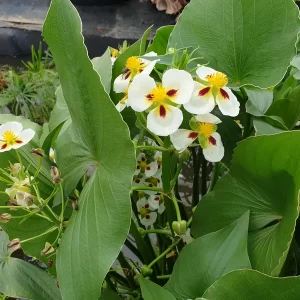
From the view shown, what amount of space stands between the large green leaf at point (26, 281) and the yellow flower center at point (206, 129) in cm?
21

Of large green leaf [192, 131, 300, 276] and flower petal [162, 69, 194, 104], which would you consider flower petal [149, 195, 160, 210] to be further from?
flower petal [162, 69, 194, 104]

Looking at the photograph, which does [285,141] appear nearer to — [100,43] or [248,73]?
[248,73]

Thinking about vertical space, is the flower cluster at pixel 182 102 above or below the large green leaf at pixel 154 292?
above

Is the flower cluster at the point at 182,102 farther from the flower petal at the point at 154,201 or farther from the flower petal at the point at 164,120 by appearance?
the flower petal at the point at 154,201

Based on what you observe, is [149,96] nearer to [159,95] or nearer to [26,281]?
[159,95]

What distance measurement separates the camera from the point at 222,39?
1.55 feet

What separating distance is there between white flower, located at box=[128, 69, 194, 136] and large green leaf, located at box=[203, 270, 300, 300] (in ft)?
0.36

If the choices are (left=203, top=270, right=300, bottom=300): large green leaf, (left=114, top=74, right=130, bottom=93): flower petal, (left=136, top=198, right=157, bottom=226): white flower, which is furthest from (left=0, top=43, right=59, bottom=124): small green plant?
(left=203, top=270, right=300, bottom=300): large green leaf

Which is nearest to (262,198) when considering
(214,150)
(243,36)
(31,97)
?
(214,150)

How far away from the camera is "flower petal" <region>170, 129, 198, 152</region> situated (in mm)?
377

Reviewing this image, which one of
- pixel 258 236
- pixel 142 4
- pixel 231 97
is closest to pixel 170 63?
pixel 231 97

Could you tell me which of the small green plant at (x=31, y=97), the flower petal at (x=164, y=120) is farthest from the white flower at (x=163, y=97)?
the small green plant at (x=31, y=97)

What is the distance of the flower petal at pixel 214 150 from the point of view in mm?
397

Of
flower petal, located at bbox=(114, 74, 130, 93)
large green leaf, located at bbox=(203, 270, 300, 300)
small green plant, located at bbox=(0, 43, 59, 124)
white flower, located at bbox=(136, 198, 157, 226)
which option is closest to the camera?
large green leaf, located at bbox=(203, 270, 300, 300)
